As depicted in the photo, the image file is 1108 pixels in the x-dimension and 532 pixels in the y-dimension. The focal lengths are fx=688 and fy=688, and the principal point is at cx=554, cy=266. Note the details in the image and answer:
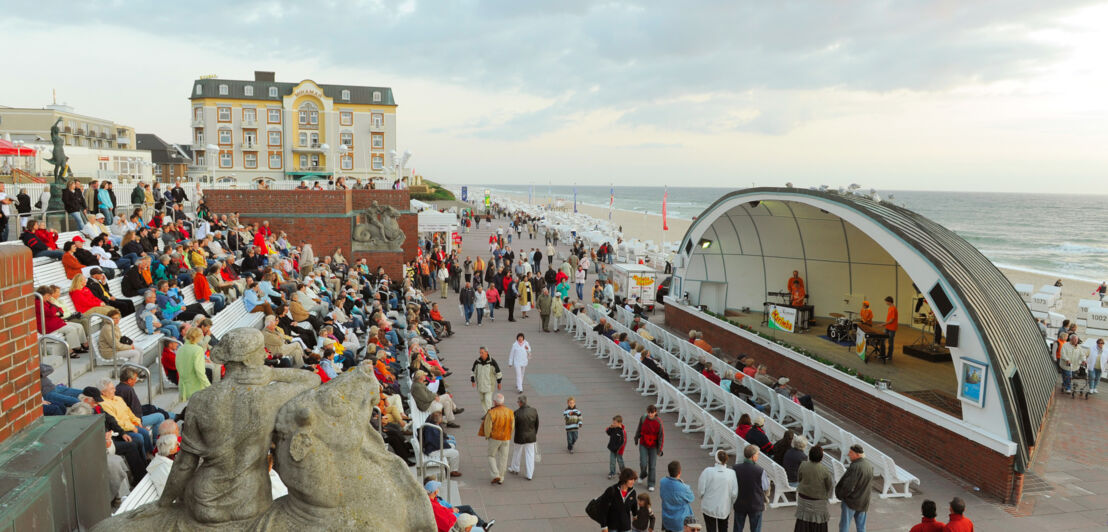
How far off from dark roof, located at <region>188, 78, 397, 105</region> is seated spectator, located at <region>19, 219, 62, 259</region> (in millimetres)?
48138

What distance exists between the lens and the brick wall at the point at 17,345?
325cm

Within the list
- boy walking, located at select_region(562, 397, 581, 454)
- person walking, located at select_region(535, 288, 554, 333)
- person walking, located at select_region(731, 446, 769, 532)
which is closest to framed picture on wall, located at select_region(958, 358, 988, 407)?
person walking, located at select_region(731, 446, 769, 532)

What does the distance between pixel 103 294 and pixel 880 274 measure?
1694 centimetres

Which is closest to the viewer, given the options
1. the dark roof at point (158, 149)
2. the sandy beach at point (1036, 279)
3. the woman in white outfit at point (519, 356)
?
the woman in white outfit at point (519, 356)

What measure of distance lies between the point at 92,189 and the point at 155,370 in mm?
7443

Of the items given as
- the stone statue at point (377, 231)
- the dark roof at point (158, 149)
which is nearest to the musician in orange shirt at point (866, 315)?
the stone statue at point (377, 231)

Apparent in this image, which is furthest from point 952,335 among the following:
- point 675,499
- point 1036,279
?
point 1036,279

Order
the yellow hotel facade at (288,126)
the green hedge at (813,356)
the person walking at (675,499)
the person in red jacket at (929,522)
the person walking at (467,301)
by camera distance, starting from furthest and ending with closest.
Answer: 1. the yellow hotel facade at (288,126)
2. the person walking at (467,301)
3. the green hedge at (813,356)
4. the person walking at (675,499)
5. the person in red jacket at (929,522)

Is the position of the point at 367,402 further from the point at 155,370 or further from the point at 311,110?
the point at 311,110

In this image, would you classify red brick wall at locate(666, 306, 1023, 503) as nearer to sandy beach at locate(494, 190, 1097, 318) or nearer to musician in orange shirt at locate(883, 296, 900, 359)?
musician in orange shirt at locate(883, 296, 900, 359)

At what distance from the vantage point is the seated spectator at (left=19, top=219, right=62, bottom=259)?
11453 mm

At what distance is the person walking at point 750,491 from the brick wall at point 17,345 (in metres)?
6.27

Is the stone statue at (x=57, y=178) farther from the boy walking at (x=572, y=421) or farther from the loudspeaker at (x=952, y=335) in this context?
the loudspeaker at (x=952, y=335)

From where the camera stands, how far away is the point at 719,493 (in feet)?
24.1
